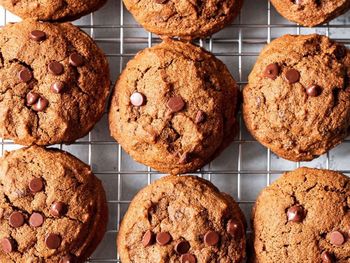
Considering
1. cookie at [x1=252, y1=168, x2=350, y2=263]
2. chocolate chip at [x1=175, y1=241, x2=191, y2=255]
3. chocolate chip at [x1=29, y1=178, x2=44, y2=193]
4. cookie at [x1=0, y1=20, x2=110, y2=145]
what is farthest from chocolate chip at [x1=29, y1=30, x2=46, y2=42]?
cookie at [x1=252, y1=168, x2=350, y2=263]

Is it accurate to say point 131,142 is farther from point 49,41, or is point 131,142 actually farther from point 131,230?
point 49,41

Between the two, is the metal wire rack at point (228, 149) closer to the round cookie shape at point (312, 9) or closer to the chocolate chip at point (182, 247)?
the round cookie shape at point (312, 9)

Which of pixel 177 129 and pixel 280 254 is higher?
pixel 177 129

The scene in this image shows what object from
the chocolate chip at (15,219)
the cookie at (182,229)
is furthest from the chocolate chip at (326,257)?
the chocolate chip at (15,219)

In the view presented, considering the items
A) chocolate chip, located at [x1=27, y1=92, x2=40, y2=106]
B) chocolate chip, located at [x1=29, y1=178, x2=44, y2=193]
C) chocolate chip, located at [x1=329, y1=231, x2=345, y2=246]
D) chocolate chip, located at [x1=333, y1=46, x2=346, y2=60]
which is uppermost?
chocolate chip, located at [x1=333, y1=46, x2=346, y2=60]

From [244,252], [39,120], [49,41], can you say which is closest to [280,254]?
[244,252]

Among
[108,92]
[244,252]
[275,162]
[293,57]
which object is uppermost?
[293,57]

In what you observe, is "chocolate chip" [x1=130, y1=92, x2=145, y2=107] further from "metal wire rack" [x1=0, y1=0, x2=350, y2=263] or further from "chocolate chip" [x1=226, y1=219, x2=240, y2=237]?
"chocolate chip" [x1=226, y1=219, x2=240, y2=237]
